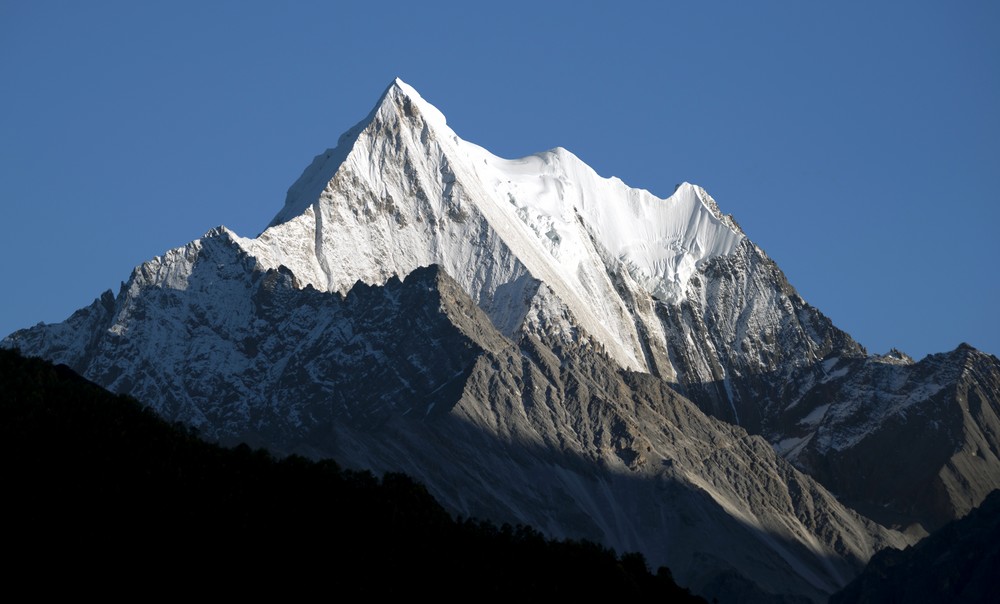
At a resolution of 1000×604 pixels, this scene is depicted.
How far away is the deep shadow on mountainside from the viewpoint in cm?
16038

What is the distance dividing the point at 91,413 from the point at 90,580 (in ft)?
113

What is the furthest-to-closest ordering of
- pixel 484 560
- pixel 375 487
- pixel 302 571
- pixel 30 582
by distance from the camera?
pixel 375 487 < pixel 484 560 < pixel 302 571 < pixel 30 582

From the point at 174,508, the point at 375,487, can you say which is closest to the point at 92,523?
the point at 174,508

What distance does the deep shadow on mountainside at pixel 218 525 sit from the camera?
160 metres

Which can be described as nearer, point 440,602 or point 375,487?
point 440,602

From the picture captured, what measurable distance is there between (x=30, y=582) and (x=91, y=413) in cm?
3668

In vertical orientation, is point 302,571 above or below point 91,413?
below

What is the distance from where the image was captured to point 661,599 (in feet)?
595

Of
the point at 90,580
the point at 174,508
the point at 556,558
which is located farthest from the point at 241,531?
the point at 556,558

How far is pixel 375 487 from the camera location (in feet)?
643

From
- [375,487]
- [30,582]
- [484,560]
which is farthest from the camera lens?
[375,487]

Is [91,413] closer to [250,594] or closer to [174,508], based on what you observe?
[174,508]

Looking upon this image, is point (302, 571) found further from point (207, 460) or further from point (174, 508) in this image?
point (207, 460)

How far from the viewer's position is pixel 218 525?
555 feet
